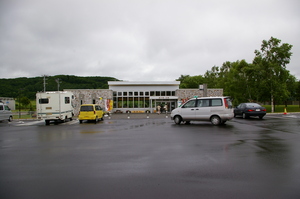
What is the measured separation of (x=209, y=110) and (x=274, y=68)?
27.5 metres

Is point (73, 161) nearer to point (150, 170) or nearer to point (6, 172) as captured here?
point (6, 172)

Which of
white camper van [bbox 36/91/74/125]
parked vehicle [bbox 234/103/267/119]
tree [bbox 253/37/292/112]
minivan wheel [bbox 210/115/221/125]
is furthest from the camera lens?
tree [bbox 253/37/292/112]

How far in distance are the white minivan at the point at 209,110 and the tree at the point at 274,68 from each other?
25.1 metres

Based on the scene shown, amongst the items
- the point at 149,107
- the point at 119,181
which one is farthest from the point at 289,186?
the point at 149,107

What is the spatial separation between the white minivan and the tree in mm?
25071

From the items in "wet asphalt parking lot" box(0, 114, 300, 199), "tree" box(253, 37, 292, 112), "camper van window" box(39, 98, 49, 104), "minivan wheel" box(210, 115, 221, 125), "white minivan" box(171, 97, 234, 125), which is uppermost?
"tree" box(253, 37, 292, 112)

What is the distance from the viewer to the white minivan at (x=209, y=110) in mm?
15258

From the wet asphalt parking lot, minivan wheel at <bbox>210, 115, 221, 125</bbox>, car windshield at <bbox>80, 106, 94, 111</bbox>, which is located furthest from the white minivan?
car windshield at <bbox>80, 106, 94, 111</bbox>

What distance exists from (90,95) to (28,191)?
38.1 meters

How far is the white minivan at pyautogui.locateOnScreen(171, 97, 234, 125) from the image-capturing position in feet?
50.1

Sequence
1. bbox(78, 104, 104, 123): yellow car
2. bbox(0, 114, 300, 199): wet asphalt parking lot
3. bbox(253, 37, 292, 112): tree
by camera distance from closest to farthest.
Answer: bbox(0, 114, 300, 199): wet asphalt parking lot → bbox(78, 104, 104, 123): yellow car → bbox(253, 37, 292, 112): tree

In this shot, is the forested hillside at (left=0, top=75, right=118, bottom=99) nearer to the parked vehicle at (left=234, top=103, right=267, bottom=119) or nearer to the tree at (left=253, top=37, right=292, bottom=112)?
the tree at (left=253, top=37, right=292, bottom=112)

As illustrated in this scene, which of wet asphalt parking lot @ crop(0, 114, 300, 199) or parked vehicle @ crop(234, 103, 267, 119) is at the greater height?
parked vehicle @ crop(234, 103, 267, 119)

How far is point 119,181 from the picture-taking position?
4.71 m
